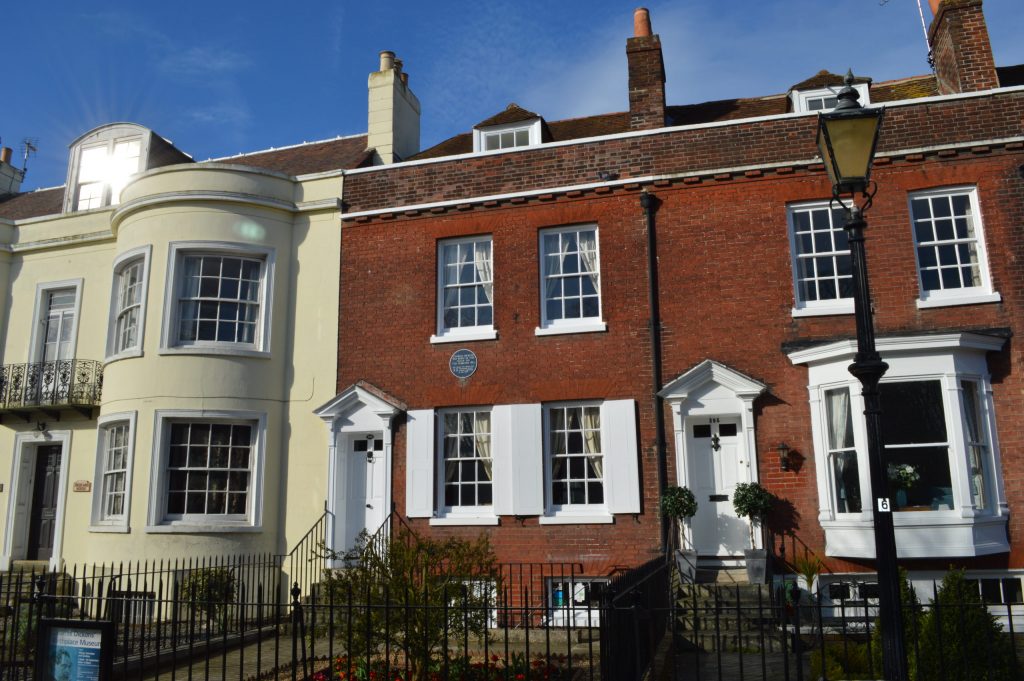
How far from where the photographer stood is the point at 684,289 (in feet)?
46.6

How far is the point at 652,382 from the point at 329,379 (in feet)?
19.7

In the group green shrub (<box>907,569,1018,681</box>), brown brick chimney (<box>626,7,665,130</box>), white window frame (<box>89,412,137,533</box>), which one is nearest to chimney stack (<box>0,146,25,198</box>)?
white window frame (<box>89,412,137,533</box>)

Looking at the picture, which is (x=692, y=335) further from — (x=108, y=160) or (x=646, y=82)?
(x=108, y=160)

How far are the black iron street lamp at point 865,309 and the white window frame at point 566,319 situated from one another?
7.78 metres

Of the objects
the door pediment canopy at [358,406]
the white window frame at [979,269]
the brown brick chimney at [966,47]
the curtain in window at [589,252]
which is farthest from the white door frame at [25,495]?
the brown brick chimney at [966,47]

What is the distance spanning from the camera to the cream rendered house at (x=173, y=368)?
15133 mm

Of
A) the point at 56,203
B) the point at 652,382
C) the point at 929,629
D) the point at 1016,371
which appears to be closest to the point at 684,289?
the point at 652,382

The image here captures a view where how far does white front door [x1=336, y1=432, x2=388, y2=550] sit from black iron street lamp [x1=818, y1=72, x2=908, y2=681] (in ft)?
33.3

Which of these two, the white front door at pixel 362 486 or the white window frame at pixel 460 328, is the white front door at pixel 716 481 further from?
the white front door at pixel 362 486

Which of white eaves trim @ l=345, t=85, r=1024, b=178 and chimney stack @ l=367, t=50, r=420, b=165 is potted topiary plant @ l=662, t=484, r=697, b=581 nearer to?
white eaves trim @ l=345, t=85, r=1024, b=178

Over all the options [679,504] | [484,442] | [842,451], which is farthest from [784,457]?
[484,442]

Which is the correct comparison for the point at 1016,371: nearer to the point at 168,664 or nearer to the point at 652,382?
the point at 652,382

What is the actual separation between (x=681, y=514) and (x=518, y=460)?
2.92 m

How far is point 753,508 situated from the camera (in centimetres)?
1266
